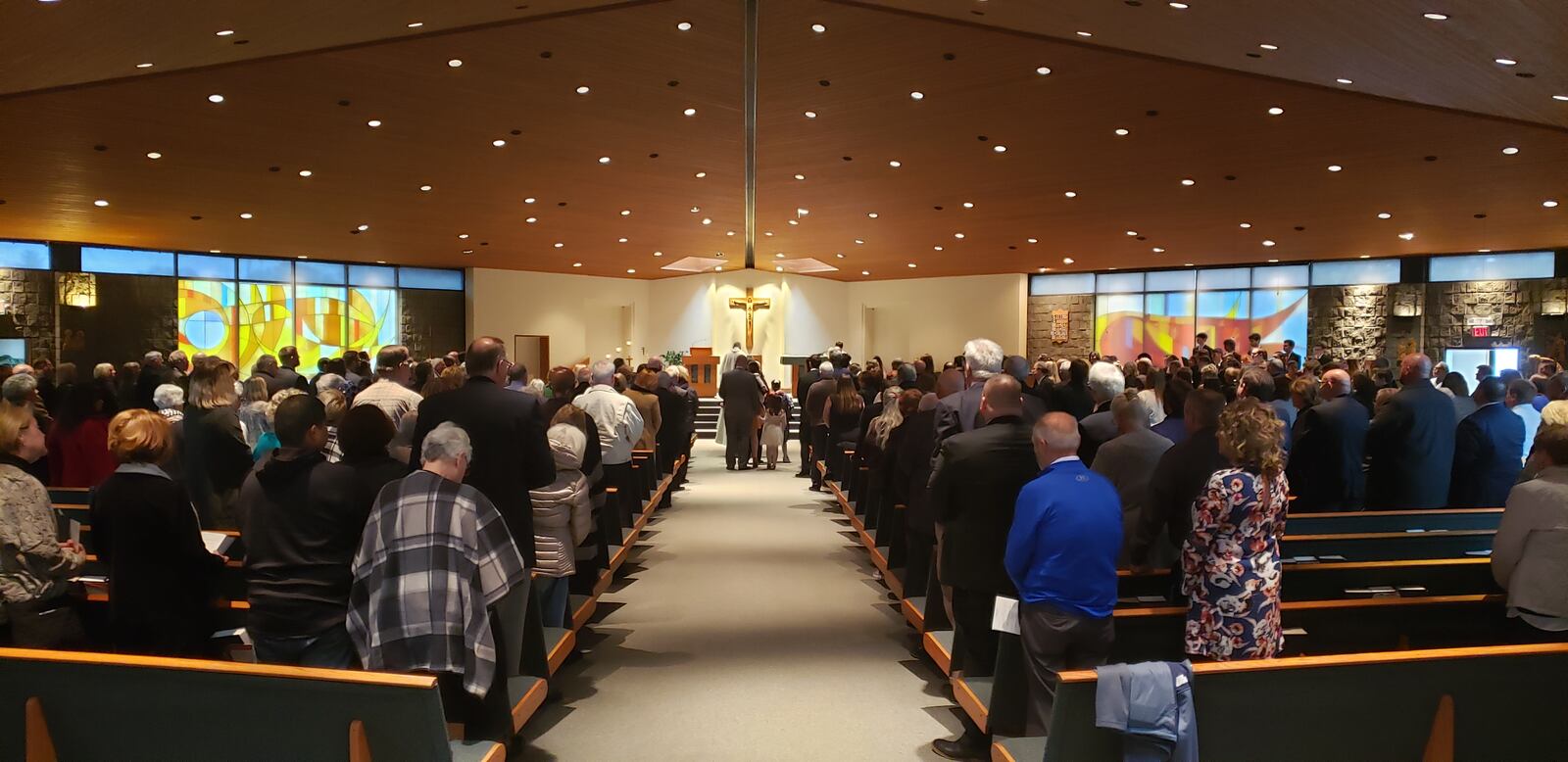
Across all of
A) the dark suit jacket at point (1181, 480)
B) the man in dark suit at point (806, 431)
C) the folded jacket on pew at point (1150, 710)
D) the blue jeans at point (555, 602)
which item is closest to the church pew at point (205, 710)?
the folded jacket on pew at point (1150, 710)

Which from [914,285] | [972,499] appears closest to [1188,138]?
[972,499]

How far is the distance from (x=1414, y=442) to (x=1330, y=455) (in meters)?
0.59

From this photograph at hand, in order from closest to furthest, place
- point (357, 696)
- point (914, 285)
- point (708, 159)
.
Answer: point (357, 696), point (708, 159), point (914, 285)

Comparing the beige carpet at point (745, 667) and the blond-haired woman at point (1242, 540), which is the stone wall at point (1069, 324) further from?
the blond-haired woman at point (1242, 540)

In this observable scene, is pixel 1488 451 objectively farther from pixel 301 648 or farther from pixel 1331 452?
pixel 301 648

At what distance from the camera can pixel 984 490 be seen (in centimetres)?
410

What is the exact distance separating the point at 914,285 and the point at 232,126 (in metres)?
17.3

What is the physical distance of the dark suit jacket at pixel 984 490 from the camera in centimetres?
409

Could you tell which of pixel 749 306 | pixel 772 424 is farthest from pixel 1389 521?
pixel 749 306

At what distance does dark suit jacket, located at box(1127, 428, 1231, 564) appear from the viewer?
158 inches

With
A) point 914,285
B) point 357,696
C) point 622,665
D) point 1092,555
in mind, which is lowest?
point 622,665

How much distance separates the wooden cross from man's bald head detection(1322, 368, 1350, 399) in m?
18.8

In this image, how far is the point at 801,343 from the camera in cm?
2542

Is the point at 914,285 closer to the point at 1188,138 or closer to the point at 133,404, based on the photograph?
the point at 1188,138
